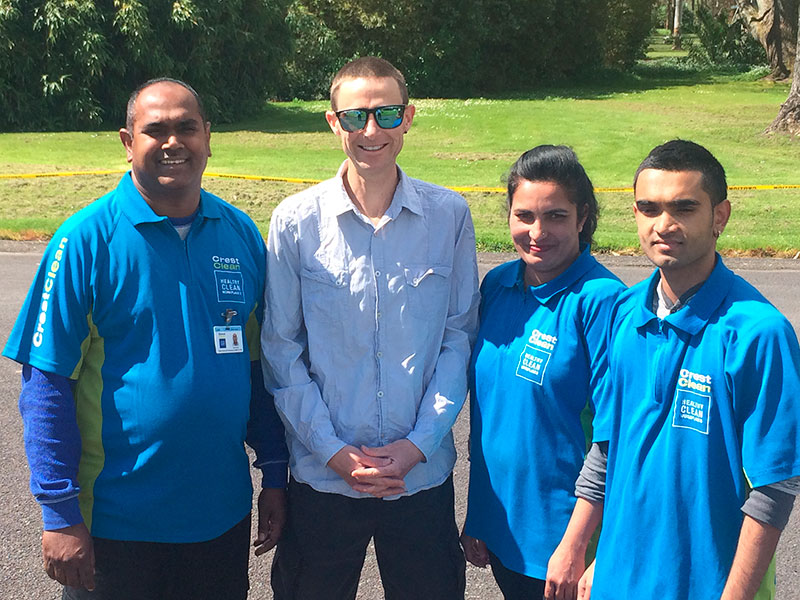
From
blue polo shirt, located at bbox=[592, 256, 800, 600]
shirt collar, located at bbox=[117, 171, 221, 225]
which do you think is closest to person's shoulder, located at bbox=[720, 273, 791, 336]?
blue polo shirt, located at bbox=[592, 256, 800, 600]

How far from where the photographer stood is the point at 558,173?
2.90 metres

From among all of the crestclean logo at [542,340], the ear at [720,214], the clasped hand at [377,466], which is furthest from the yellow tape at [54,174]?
the ear at [720,214]

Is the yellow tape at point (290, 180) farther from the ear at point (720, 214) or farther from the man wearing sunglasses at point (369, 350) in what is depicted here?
the ear at point (720, 214)

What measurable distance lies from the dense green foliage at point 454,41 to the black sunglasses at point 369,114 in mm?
32298

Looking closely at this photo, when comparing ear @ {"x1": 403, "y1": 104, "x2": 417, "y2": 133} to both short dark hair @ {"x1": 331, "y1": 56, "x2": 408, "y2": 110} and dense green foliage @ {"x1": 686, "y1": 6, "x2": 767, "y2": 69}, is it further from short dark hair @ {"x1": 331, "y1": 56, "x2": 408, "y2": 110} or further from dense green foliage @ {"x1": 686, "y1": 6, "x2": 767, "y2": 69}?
dense green foliage @ {"x1": 686, "y1": 6, "x2": 767, "y2": 69}

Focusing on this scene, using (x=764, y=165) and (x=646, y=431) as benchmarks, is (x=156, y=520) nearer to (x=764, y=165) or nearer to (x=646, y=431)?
(x=646, y=431)

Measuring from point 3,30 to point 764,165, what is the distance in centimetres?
2015

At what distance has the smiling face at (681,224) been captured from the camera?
2393mm

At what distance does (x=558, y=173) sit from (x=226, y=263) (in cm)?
111

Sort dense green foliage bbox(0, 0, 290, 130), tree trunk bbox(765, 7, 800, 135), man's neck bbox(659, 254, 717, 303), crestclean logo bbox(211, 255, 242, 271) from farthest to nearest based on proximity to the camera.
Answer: dense green foliage bbox(0, 0, 290, 130)
tree trunk bbox(765, 7, 800, 135)
crestclean logo bbox(211, 255, 242, 271)
man's neck bbox(659, 254, 717, 303)

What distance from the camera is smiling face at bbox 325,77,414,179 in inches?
117

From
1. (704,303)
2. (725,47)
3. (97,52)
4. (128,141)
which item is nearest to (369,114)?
(128,141)

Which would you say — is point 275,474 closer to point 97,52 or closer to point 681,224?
point 681,224

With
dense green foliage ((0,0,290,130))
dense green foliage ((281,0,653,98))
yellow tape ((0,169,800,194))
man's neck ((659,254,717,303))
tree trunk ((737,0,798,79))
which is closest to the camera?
man's neck ((659,254,717,303))
